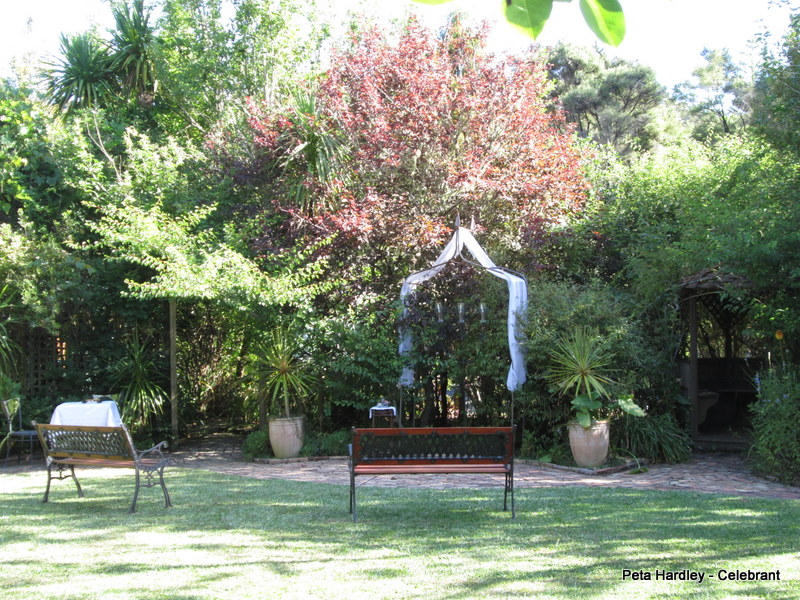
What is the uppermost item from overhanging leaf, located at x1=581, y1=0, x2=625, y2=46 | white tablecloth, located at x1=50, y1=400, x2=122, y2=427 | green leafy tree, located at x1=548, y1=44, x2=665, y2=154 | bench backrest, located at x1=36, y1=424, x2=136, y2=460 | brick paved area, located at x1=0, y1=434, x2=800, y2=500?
green leafy tree, located at x1=548, y1=44, x2=665, y2=154

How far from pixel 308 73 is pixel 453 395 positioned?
830 centimetres

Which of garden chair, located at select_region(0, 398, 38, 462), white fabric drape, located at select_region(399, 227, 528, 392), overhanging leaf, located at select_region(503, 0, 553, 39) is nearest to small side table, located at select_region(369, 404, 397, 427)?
white fabric drape, located at select_region(399, 227, 528, 392)

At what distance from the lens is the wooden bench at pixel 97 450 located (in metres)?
6.41

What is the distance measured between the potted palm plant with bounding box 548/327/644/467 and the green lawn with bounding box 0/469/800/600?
154 centimetres

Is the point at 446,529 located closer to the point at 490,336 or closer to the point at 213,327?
the point at 490,336

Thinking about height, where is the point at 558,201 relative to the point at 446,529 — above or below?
above

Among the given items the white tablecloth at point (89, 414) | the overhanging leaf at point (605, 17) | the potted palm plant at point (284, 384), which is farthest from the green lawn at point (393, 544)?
the overhanging leaf at point (605, 17)

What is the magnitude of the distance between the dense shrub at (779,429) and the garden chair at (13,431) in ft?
29.5

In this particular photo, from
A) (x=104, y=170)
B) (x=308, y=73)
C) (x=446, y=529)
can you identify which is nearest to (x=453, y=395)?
(x=446, y=529)

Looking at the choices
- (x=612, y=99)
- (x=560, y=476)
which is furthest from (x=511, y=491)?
(x=612, y=99)

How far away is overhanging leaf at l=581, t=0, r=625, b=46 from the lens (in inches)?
57.7

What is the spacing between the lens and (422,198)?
11.4 metres

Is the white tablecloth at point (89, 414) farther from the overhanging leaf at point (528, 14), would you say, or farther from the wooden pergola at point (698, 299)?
the overhanging leaf at point (528, 14)

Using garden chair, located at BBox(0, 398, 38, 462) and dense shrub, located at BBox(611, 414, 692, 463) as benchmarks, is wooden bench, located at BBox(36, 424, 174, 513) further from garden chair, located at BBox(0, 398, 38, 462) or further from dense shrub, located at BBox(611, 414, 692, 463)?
dense shrub, located at BBox(611, 414, 692, 463)
